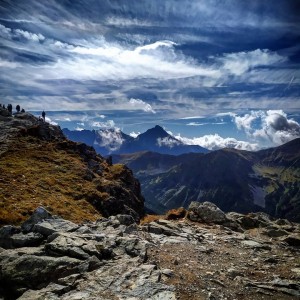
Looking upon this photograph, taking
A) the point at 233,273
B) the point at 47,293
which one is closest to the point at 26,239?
the point at 47,293

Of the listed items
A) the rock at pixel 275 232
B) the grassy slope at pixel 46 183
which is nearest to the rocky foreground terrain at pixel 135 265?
the rock at pixel 275 232

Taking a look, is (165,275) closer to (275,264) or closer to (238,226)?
(275,264)

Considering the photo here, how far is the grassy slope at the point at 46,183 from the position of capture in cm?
4341

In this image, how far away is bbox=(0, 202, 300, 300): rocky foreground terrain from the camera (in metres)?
17.9

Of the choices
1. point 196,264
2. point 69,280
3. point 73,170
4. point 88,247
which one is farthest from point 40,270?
point 73,170

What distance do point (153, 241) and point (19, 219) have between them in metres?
18.8

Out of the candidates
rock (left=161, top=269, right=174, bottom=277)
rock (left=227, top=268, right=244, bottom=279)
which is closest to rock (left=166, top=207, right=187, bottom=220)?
rock (left=227, top=268, right=244, bottom=279)

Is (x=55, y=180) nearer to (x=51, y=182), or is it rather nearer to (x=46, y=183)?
(x=51, y=182)

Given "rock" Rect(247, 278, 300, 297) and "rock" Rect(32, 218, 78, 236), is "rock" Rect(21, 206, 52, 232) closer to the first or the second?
"rock" Rect(32, 218, 78, 236)

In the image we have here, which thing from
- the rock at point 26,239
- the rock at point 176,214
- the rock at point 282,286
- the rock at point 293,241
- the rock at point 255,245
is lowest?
the rock at point 176,214

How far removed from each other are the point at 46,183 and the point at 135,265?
41.6 meters

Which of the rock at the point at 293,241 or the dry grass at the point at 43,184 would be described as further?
the dry grass at the point at 43,184

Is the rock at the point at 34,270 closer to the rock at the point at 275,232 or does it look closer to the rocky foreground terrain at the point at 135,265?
the rocky foreground terrain at the point at 135,265

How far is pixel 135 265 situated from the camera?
68.9 ft
